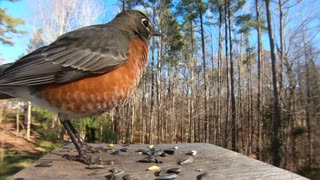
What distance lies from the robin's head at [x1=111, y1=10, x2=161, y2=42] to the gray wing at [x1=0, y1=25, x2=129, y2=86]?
12.6 inches

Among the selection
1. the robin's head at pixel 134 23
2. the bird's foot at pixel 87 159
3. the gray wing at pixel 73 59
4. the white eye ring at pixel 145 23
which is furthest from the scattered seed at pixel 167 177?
the white eye ring at pixel 145 23

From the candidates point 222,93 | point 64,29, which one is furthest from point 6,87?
point 222,93

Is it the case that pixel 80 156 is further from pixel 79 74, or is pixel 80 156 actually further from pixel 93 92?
pixel 79 74

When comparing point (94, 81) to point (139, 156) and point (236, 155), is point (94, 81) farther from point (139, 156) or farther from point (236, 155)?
point (236, 155)

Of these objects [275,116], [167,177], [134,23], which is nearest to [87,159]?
[167,177]

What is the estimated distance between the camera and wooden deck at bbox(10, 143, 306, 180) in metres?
2.03

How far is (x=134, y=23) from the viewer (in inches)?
132

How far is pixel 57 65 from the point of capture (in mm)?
2650

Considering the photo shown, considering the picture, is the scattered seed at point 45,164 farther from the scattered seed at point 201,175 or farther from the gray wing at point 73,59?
the scattered seed at point 201,175

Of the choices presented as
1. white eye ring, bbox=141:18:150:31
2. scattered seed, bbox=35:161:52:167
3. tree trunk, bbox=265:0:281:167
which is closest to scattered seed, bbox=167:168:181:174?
scattered seed, bbox=35:161:52:167

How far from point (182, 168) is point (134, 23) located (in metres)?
1.77

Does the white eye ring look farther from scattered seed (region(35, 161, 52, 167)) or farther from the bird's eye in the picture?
scattered seed (region(35, 161, 52, 167))

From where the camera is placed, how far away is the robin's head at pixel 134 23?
3.31 metres

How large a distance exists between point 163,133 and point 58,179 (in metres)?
28.7
